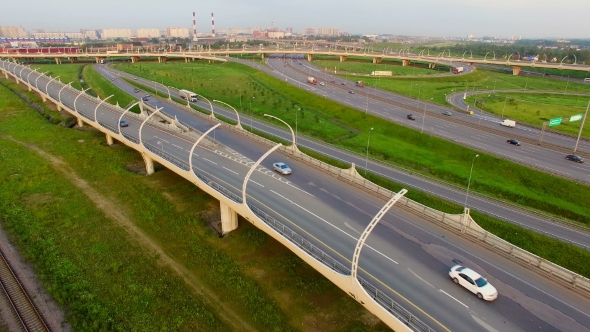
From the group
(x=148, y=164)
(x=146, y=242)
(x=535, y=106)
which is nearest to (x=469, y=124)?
(x=535, y=106)

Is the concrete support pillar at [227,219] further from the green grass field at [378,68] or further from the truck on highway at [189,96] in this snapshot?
the green grass field at [378,68]

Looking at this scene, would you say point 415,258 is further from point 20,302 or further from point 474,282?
point 20,302

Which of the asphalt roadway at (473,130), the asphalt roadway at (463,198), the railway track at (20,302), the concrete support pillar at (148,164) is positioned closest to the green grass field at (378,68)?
the asphalt roadway at (473,130)

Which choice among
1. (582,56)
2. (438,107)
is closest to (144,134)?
(438,107)

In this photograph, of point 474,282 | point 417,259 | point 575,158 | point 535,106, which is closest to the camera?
point 474,282

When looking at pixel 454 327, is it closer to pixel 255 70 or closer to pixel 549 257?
pixel 549 257

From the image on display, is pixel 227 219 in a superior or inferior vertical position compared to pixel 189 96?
inferior
